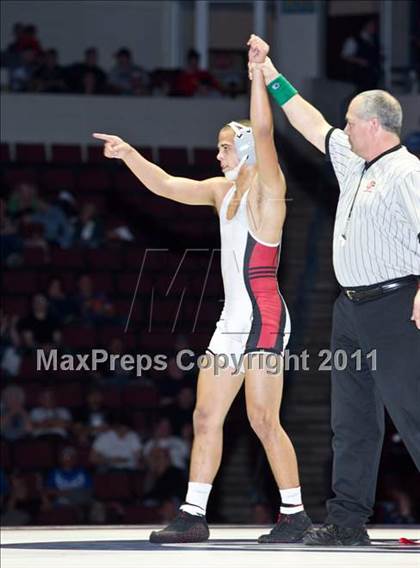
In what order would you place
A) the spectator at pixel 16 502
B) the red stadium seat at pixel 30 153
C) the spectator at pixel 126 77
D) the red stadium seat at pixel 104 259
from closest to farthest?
the spectator at pixel 16 502 → the red stadium seat at pixel 104 259 → the red stadium seat at pixel 30 153 → the spectator at pixel 126 77

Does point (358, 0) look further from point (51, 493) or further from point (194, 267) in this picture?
point (194, 267)

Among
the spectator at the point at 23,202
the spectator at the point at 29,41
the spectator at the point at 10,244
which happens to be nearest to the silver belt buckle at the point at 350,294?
the spectator at the point at 10,244

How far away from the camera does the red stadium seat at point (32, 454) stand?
11.6m

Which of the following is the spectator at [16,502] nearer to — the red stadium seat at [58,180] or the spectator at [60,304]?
the spectator at [60,304]

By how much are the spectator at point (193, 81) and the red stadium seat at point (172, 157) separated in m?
0.82

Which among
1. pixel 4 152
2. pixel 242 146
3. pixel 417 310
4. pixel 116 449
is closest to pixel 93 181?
pixel 4 152

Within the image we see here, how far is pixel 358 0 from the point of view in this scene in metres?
16.8

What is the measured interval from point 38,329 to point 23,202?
2.10m

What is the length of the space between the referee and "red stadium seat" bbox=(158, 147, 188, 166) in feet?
33.6

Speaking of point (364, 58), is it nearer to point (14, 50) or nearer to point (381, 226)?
point (14, 50)

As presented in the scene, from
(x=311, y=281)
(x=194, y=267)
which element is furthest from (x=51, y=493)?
(x=194, y=267)

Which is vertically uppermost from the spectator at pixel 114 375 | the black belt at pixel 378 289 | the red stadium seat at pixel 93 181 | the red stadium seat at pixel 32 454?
the black belt at pixel 378 289

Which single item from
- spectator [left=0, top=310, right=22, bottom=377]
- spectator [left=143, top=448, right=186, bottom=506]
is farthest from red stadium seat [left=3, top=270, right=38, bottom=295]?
spectator [left=143, top=448, right=186, bottom=506]

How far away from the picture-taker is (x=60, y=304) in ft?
42.1
